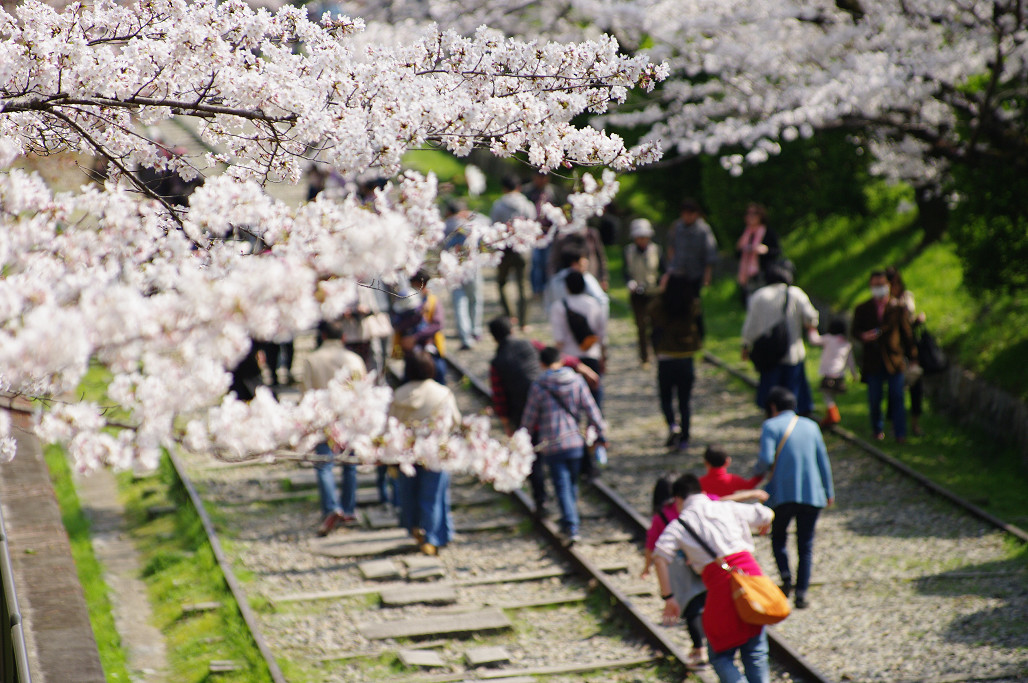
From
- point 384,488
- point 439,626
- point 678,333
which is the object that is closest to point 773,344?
point 678,333

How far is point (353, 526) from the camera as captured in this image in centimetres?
991

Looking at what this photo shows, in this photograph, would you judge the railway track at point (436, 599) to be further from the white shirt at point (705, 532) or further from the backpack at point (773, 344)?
the backpack at point (773, 344)

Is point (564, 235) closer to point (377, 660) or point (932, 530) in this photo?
point (932, 530)

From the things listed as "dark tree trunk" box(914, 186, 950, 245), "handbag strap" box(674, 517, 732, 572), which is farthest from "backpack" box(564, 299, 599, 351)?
"dark tree trunk" box(914, 186, 950, 245)

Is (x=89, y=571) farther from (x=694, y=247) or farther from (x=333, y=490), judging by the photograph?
(x=694, y=247)

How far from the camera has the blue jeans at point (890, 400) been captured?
11242 mm

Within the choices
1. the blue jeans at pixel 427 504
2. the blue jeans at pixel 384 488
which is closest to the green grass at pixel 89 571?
the blue jeans at pixel 427 504

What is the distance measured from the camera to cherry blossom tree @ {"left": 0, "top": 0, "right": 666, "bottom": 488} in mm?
3275

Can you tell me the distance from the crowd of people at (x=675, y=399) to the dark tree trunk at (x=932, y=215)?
139 inches

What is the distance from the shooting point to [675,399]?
13.0m

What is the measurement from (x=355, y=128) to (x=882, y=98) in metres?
9.42

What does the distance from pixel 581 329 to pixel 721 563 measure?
169 inches

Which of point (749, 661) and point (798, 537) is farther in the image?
point (798, 537)

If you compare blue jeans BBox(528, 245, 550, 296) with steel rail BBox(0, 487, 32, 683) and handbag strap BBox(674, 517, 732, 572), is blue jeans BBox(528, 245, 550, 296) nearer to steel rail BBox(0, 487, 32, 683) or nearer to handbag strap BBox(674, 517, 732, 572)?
handbag strap BBox(674, 517, 732, 572)
